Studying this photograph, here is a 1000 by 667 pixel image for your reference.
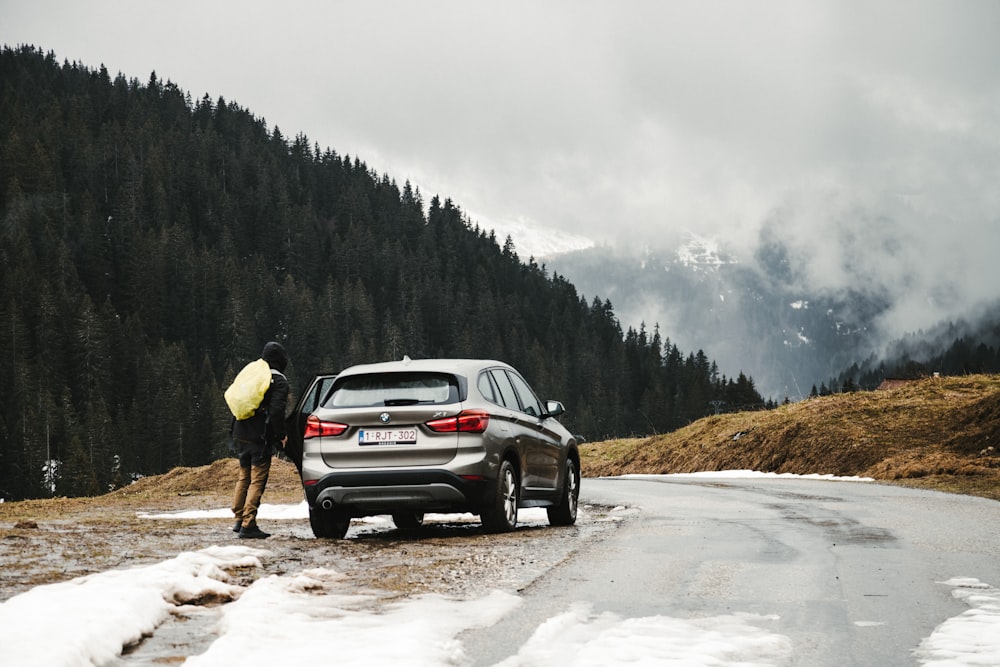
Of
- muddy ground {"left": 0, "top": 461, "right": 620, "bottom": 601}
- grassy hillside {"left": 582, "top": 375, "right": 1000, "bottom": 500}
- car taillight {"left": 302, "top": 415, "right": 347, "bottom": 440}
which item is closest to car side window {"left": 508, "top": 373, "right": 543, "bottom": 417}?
muddy ground {"left": 0, "top": 461, "right": 620, "bottom": 601}

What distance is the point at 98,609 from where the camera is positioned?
549cm

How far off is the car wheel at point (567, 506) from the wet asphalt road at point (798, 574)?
2.76 feet

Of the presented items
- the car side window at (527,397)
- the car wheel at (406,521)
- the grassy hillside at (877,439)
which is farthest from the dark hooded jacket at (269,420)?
the grassy hillside at (877,439)

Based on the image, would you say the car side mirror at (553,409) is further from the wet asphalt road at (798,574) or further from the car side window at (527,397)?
the wet asphalt road at (798,574)

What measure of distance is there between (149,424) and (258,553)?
402 ft

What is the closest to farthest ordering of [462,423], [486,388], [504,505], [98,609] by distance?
[98,609], [462,423], [504,505], [486,388]

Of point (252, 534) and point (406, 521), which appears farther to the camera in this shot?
point (406, 521)

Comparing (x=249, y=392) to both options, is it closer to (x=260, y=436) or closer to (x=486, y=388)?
(x=260, y=436)

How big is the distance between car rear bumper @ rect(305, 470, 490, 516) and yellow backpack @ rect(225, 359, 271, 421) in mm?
1318

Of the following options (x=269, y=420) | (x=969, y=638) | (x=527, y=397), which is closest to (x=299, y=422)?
(x=269, y=420)

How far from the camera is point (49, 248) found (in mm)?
149000

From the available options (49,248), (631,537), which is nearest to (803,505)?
(631,537)

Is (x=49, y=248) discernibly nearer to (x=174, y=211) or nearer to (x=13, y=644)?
(x=174, y=211)

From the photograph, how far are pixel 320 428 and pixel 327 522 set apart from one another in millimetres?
1081
